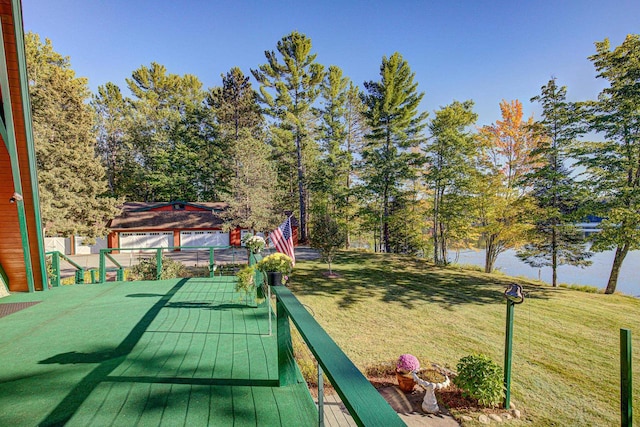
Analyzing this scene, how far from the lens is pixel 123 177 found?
28422mm

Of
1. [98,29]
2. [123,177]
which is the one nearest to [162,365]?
[98,29]

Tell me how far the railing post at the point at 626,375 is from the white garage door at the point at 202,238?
23.9 meters

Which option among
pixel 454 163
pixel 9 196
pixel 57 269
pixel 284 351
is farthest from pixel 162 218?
pixel 284 351

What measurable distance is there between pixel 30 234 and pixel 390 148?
18.6m

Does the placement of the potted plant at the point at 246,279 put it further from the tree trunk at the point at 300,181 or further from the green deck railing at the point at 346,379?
the tree trunk at the point at 300,181

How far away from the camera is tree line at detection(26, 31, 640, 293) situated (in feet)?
40.0

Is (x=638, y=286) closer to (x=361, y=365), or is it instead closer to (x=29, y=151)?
(x=361, y=365)

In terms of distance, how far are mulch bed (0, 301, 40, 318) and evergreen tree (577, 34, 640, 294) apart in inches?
683

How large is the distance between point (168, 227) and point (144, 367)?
22685 mm

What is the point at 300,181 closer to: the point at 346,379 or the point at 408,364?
the point at 408,364

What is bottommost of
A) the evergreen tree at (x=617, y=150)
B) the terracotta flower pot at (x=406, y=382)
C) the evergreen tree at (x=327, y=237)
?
the terracotta flower pot at (x=406, y=382)


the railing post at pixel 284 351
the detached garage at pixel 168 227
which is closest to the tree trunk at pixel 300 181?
the detached garage at pixel 168 227

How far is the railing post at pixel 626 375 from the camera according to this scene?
2.69 metres

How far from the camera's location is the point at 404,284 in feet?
43.3
